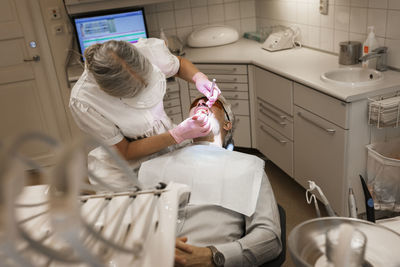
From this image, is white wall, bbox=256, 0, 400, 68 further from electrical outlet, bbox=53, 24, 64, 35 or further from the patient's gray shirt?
electrical outlet, bbox=53, 24, 64, 35

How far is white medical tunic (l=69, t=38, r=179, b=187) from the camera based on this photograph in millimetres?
1585

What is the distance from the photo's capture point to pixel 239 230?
51.5 inches

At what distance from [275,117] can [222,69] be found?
2.06 feet

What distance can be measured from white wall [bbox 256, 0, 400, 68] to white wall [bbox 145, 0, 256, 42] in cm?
18

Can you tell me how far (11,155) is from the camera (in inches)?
14.4

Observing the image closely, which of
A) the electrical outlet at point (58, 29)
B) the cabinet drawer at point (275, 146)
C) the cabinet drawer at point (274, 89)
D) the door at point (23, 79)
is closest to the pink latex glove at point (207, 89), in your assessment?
the cabinet drawer at point (274, 89)

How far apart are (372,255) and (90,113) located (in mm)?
1223

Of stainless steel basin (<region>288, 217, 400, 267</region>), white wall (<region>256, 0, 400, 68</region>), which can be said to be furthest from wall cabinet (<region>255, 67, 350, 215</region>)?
stainless steel basin (<region>288, 217, 400, 267</region>)

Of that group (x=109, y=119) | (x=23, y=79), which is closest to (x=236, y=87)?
(x=109, y=119)

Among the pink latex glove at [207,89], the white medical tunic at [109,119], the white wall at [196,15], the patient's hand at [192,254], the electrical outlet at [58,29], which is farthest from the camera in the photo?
the white wall at [196,15]

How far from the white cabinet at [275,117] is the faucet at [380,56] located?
1.60ft

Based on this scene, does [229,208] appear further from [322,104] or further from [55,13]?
[55,13]

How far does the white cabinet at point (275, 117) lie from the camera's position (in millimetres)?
2680

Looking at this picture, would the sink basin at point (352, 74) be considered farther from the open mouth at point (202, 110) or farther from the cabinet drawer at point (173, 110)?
the cabinet drawer at point (173, 110)
